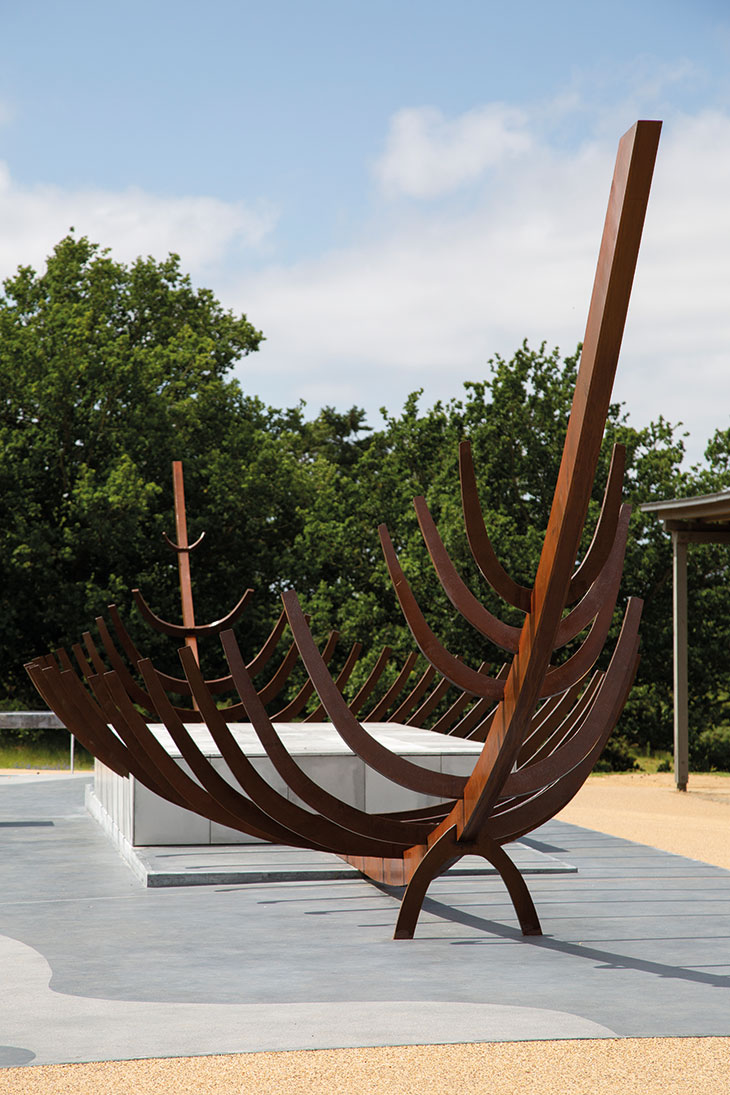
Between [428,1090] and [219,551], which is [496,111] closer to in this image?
[428,1090]

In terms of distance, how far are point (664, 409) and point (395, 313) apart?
17.5 ft

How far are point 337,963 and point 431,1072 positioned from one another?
1.58 meters

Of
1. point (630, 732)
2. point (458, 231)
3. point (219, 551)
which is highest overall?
point (458, 231)

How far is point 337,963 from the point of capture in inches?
215

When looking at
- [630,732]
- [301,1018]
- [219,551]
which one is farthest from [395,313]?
[301,1018]

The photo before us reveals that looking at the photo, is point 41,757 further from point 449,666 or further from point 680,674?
point 449,666

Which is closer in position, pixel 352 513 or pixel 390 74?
pixel 390 74

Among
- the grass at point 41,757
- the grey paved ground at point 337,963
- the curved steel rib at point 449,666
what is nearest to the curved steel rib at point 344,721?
the curved steel rib at point 449,666

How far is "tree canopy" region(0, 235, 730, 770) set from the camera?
2148 centimetres

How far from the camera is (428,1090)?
3748 mm

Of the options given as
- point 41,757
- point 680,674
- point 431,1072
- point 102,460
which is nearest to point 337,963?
point 431,1072

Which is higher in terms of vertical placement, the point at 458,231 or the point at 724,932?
the point at 458,231

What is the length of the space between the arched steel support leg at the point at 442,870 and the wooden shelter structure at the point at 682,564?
813 centimetres

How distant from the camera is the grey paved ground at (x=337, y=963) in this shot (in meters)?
4.43
